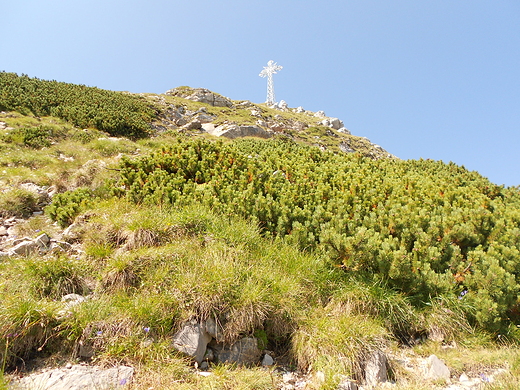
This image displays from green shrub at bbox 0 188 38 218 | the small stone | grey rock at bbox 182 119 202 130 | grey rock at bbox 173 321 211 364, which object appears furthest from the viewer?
grey rock at bbox 182 119 202 130

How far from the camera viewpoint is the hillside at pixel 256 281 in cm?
354

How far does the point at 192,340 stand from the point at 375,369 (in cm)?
236

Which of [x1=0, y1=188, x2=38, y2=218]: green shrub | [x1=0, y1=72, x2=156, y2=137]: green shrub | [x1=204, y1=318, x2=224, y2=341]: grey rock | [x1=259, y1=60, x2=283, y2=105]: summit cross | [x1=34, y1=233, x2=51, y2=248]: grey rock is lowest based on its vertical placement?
→ [x1=204, y1=318, x2=224, y2=341]: grey rock

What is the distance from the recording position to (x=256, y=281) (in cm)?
440

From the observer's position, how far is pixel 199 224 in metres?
5.59

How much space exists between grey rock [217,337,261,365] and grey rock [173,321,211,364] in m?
0.27

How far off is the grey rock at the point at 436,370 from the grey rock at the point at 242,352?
229 cm

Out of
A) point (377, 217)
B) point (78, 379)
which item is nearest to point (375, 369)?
point (377, 217)

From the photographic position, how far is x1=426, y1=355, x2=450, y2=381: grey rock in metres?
3.82

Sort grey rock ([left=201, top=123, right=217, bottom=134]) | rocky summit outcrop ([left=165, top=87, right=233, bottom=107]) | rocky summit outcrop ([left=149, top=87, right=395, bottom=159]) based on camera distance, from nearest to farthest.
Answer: rocky summit outcrop ([left=149, top=87, right=395, bottom=159])
grey rock ([left=201, top=123, right=217, bottom=134])
rocky summit outcrop ([left=165, top=87, right=233, bottom=107])

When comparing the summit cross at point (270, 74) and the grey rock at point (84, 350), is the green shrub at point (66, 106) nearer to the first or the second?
the grey rock at point (84, 350)

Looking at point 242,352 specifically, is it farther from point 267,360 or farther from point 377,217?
point 377,217

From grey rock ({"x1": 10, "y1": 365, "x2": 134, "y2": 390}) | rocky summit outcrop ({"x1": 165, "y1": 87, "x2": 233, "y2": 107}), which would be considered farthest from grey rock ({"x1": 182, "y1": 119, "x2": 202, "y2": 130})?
grey rock ({"x1": 10, "y1": 365, "x2": 134, "y2": 390})

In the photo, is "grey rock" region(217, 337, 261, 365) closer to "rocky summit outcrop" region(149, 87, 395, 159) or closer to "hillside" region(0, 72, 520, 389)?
"hillside" region(0, 72, 520, 389)
